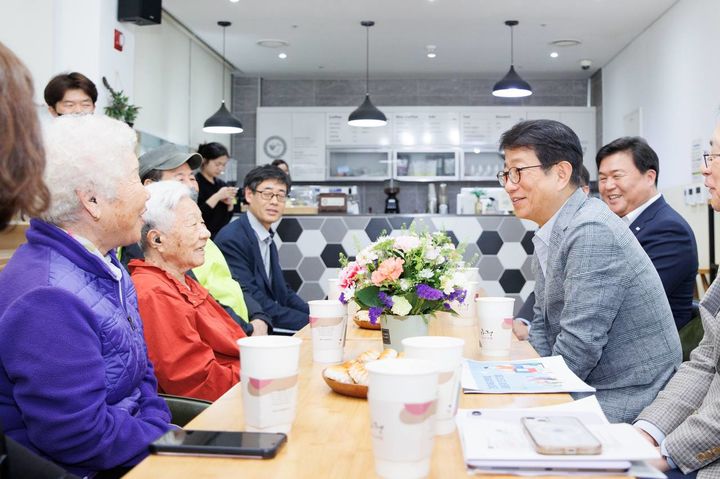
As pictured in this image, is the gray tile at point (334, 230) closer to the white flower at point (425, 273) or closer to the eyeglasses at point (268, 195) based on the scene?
the eyeglasses at point (268, 195)

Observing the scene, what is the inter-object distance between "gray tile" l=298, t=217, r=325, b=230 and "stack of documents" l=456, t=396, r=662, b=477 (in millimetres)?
3841

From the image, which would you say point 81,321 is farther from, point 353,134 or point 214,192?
point 353,134

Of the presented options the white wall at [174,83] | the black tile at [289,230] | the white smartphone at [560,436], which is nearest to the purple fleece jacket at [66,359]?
the white smartphone at [560,436]

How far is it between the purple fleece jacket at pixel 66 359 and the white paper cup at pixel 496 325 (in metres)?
0.76

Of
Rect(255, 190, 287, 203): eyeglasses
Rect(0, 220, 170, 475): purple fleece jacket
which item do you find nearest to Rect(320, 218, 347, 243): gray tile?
Rect(255, 190, 287, 203): eyeglasses

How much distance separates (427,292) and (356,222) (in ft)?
11.0

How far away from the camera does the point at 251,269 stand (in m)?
3.24

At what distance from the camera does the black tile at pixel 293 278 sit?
15.8ft

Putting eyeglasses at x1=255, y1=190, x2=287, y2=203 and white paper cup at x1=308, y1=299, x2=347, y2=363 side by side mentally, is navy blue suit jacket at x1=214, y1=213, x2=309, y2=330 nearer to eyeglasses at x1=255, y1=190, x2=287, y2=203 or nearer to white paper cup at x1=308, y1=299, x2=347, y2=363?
eyeglasses at x1=255, y1=190, x2=287, y2=203

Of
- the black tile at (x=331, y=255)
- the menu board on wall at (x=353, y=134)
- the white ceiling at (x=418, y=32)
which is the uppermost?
the white ceiling at (x=418, y=32)

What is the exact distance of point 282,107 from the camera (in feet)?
30.9

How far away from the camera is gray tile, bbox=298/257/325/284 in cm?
483

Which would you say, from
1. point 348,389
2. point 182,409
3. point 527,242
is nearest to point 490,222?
point 527,242

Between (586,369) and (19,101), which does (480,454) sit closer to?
(19,101)
